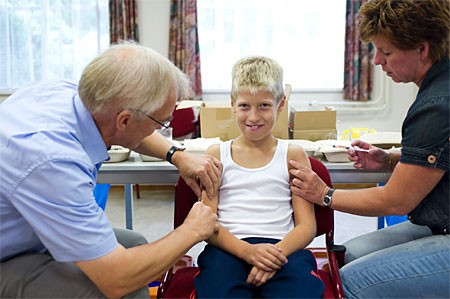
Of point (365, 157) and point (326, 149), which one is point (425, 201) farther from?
point (326, 149)

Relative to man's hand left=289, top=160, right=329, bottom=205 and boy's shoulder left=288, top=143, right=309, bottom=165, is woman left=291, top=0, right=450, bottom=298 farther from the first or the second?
boy's shoulder left=288, top=143, right=309, bottom=165

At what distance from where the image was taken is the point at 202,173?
1.55 metres

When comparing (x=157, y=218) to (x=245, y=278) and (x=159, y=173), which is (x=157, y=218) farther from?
(x=245, y=278)

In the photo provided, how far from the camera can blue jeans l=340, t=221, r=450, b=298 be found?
1347 millimetres

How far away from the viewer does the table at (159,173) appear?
1855mm

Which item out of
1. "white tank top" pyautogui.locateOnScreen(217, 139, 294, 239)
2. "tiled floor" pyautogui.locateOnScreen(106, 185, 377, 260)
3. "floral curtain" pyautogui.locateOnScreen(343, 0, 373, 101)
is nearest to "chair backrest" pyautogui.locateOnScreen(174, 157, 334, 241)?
"white tank top" pyautogui.locateOnScreen(217, 139, 294, 239)

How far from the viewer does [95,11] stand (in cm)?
420

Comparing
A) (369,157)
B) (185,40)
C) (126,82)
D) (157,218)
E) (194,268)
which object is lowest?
(157,218)

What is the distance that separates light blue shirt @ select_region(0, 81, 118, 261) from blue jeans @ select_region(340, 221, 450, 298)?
756 millimetres

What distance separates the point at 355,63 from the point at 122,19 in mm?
2093

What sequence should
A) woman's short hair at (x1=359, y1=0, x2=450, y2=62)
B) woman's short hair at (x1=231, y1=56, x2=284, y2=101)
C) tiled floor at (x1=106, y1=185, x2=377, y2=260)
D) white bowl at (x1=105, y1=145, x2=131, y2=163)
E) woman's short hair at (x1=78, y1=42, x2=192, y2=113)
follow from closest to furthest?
woman's short hair at (x1=78, y1=42, x2=192, y2=113) → woman's short hair at (x1=359, y1=0, x2=450, y2=62) → woman's short hair at (x1=231, y1=56, x2=284, y2=101) → white bowl at (x1=105, y1=145, x2=131, y2=163) → tiled floor at (x1=106, y1=185, x2=377, y2=260)

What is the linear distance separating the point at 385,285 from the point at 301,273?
0.81 ft

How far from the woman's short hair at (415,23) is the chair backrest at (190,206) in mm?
487

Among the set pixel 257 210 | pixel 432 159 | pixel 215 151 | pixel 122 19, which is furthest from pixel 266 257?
pixel 122 19
